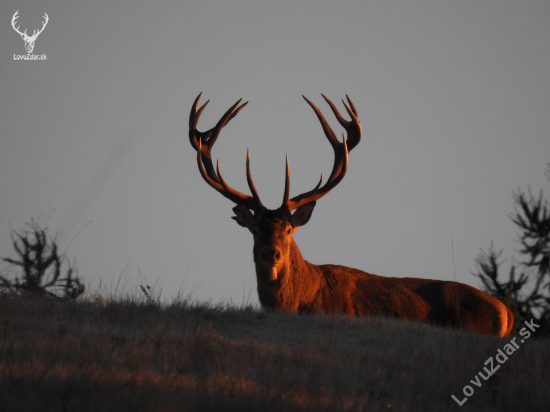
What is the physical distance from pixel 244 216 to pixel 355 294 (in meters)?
1.94

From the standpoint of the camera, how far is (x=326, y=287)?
393 inches

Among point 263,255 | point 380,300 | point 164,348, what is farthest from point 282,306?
point 164,348

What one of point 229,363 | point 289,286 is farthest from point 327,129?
point 229,363

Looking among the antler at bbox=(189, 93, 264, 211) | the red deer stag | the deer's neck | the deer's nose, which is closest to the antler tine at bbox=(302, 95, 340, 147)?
the red deer stag

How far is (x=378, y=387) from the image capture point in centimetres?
512

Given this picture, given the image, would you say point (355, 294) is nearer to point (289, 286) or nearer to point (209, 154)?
point (289, 286)

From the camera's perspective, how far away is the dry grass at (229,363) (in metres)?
4.47

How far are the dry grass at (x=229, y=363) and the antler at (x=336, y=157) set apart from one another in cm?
274

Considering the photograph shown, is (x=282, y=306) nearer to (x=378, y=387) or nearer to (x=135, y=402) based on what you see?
(x=378, y=387)

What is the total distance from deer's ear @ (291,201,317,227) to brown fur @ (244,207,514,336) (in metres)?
0.09

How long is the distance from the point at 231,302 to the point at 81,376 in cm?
396

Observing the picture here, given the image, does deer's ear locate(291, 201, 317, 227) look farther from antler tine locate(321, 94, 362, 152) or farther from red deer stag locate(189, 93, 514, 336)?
antler tine locate(321, 94, 362, 152)

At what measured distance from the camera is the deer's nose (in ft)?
30.3

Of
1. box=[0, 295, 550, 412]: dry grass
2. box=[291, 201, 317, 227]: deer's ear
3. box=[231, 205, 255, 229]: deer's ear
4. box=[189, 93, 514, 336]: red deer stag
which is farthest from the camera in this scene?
box=[291, 201, 317, 227]: deer's ear
